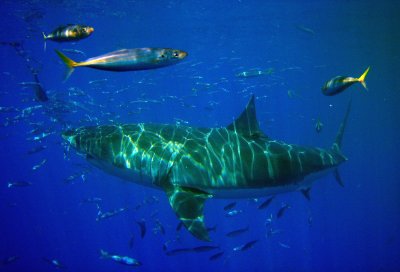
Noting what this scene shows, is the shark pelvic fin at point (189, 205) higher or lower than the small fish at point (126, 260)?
higher

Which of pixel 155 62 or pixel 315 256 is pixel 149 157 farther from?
pixel 315 256

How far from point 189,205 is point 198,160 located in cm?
89

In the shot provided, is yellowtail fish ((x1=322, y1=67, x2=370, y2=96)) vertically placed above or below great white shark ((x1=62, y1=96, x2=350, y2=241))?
above

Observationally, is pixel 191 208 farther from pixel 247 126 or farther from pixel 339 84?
pixel 339 84

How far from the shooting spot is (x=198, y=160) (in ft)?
16.2

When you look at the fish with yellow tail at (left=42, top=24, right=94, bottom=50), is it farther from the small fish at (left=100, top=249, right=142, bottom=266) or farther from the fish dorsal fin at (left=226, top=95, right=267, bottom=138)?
the small fish at (left=100, top=249, right=142, bottom=266)

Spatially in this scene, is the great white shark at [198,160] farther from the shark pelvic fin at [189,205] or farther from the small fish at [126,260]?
the small fish at [126,260]

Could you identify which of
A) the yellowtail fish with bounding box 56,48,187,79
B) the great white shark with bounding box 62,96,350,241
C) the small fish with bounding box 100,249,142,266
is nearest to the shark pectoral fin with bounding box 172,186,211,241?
the great white shark with bounding box 62,96,350,241

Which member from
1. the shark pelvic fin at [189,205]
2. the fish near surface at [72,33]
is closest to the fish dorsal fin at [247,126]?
the shark pelvic fin at [189,205]

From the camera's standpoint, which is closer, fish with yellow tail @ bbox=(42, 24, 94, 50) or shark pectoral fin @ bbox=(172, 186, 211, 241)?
shark pectoral fin @ bbox=(172, 186, 211, 241)

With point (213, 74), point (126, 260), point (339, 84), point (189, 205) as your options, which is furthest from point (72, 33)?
point (213, 74)

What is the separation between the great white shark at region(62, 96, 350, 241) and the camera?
182 inches

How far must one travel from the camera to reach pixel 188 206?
13.9 feet

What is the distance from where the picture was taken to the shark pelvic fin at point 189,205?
3955mm
